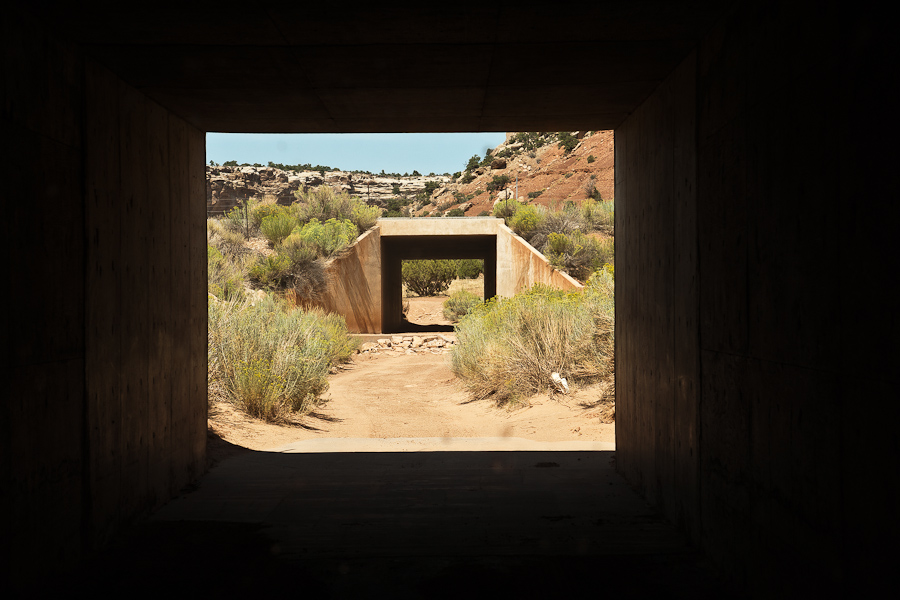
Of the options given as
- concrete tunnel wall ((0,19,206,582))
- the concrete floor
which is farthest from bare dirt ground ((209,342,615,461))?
concrete tunnel wall ((0,19,206,582))

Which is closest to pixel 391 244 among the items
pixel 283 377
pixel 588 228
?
pixel 588 228

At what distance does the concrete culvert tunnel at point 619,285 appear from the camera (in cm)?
237

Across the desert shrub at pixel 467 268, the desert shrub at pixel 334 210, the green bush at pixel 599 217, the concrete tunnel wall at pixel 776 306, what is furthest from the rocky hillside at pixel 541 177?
the concrete tunnel wall at pixel 776 306

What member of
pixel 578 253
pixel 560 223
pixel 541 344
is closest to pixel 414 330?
pixel 560 223

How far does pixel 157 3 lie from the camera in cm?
324

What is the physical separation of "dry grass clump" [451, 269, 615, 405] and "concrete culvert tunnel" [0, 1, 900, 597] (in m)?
4.69

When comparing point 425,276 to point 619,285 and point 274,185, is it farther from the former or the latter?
point 619,285

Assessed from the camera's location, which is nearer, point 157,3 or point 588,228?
point 157,3

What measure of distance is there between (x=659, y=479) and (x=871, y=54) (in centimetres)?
308

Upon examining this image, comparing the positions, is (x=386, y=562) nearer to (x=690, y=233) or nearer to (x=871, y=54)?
(x=690, y=233)

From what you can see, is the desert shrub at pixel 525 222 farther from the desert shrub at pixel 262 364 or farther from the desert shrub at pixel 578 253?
the desert shrub at pixel 262 364

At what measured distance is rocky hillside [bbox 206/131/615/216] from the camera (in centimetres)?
4747

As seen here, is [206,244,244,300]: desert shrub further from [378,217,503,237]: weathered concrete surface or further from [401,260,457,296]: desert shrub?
[401,260,457,296]: desert shrub

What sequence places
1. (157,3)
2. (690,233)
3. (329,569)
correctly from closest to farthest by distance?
1. (157,3)
2. (329,569)
3. (690,233)
